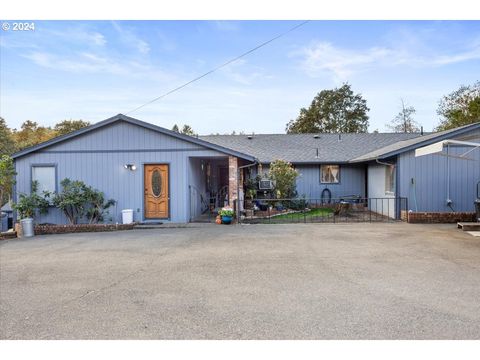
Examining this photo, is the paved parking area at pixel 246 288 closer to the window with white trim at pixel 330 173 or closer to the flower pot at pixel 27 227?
the flower pot at pixel 27 227

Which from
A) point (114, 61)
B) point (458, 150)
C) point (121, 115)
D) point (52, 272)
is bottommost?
point (52, 272)

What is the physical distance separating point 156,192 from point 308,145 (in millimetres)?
10731

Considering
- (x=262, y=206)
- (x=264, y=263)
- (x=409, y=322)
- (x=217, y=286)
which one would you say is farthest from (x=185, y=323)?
(x=262, y=206)

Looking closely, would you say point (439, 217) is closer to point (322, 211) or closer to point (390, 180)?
point (390, 180)

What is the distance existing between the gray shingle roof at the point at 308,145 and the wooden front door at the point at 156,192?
662 cm

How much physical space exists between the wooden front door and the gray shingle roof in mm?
6622

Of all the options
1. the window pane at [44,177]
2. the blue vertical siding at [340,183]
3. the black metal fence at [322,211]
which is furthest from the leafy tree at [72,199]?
the blue vertical siding at [340,183]

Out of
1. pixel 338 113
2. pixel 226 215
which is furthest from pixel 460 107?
pixel 226 215

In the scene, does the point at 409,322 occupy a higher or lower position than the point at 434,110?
lower

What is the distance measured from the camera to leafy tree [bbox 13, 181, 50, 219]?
1212 centimetres

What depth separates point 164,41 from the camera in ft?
50.3

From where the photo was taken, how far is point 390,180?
14.2 metres

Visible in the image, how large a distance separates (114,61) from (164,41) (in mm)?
2755
